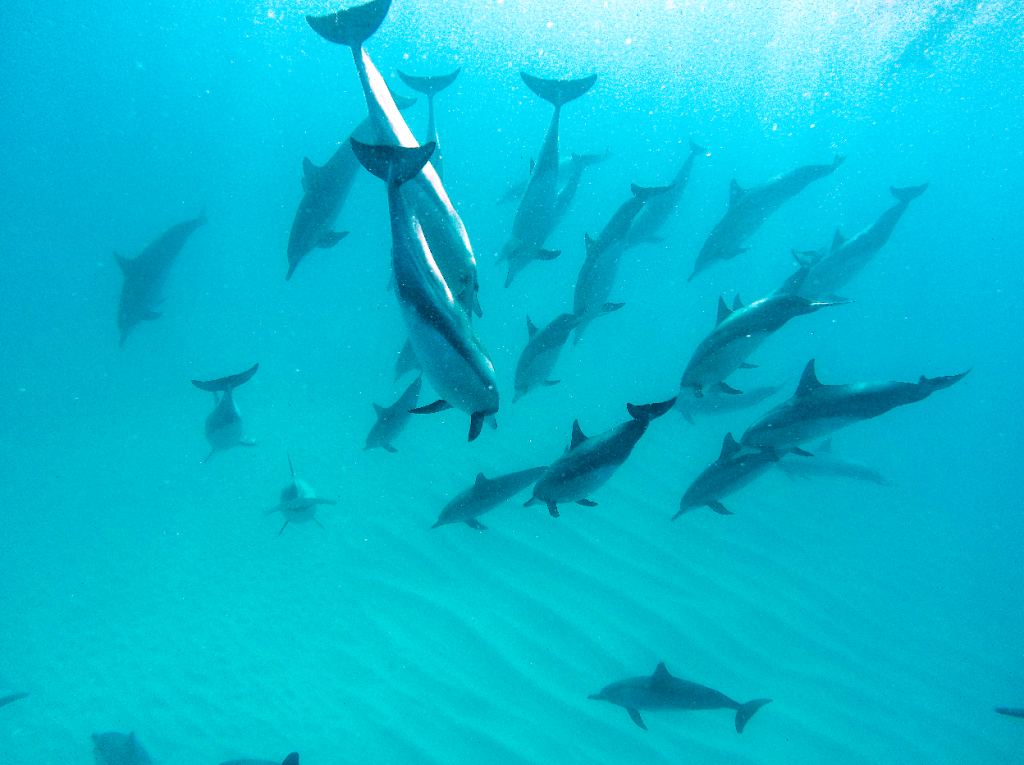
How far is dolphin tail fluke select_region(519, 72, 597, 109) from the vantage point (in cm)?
414

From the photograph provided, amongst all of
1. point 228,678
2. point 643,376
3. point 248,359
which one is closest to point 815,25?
point 643,376

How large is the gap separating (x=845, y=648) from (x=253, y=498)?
30.7 feet

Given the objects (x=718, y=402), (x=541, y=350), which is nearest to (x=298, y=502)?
(x=541, y=350)

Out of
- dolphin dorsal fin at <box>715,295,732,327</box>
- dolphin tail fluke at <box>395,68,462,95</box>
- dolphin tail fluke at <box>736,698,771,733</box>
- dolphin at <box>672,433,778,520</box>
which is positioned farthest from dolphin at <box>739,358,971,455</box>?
dolphin tail fluke at <box>395,68,462,95</box>

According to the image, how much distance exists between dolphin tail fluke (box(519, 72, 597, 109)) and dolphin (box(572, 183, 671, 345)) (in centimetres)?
110

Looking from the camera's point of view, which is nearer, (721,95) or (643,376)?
(643,376)

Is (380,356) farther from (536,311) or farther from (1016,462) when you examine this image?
(1016,462)

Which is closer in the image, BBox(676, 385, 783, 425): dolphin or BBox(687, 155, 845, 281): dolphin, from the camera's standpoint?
BBox(687, 155, 845, 281): dolphin

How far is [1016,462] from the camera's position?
23844 mm

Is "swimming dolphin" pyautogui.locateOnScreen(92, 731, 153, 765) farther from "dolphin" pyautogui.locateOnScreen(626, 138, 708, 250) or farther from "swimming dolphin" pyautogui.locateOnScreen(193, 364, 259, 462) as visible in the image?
"dolphin" pyautogui.locateOnScreen(626, 138, 708, 250)

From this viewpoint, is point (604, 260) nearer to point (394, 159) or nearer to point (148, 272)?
point (394, 159)

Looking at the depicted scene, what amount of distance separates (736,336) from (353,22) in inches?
117

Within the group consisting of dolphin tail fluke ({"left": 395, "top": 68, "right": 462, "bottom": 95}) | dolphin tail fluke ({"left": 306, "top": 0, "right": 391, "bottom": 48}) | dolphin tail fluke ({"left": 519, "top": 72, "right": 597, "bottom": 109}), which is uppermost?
dolphin tail fluke ({"left": 395, "top": 68, "right": 462, "bottom": 95})

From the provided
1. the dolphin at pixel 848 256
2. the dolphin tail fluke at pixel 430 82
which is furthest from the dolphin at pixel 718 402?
the dolphin tail fluke at pixel 430 82
